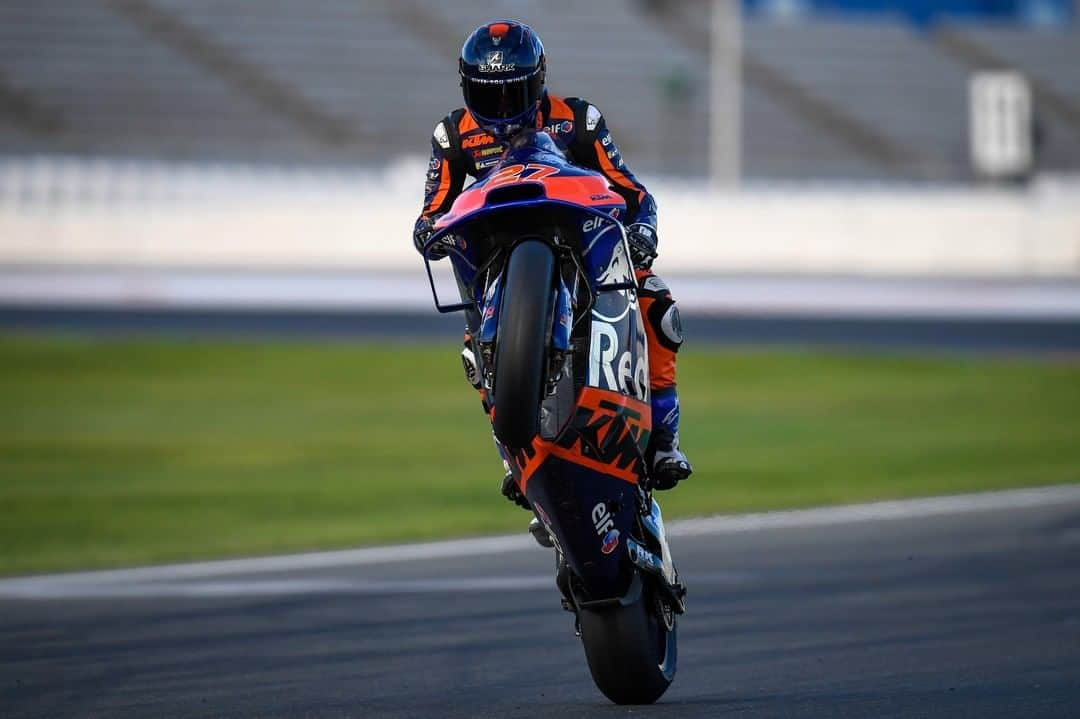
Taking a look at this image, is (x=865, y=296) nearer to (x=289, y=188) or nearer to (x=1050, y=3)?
(x=289, y=188)

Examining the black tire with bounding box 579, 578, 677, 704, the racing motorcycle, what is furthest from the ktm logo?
the black tire with bounding box 579, 578, 677, 704

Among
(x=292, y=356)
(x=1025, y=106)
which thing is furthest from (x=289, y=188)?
(x=1025, y=106)

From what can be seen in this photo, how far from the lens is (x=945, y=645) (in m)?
5.93

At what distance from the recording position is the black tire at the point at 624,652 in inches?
188

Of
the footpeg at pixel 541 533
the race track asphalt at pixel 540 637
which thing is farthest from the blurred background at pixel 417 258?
the footpeg at pixel 541 533

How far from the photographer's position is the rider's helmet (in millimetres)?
4754

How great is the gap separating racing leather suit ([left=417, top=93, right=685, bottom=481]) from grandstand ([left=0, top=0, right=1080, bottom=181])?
24842 mm

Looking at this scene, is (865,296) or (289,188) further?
(289,188)

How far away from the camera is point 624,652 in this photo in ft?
15.8

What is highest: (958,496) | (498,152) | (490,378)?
(498,152)

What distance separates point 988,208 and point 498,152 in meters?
23.3

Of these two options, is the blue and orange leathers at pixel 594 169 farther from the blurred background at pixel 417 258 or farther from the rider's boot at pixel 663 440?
the blurred background at pixel 417 258

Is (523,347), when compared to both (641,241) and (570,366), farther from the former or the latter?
(641,241)

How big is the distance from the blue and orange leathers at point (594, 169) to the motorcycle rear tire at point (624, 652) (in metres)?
0.64
